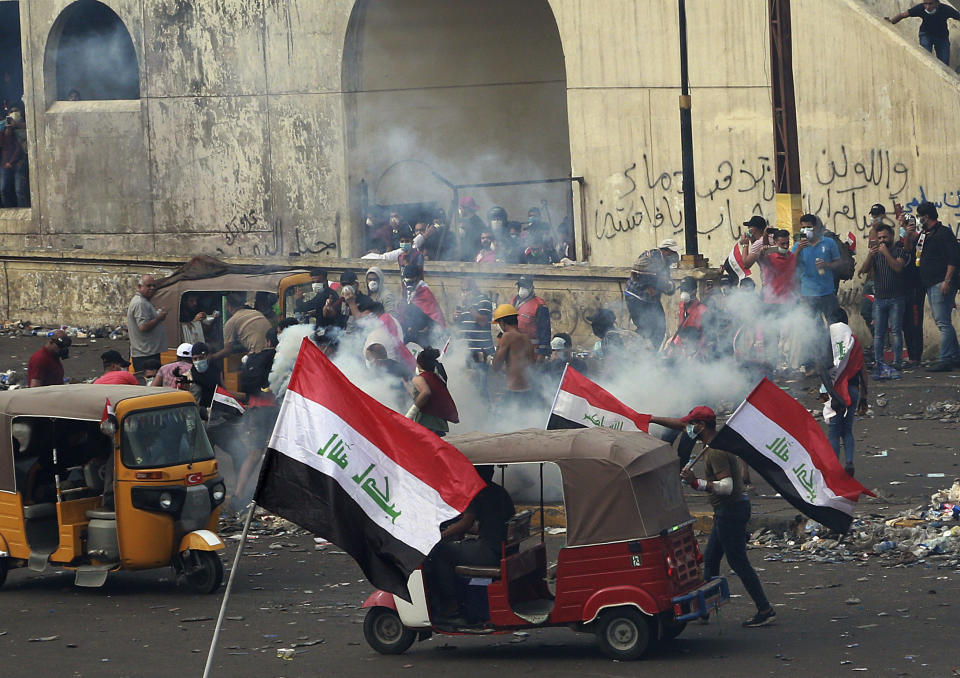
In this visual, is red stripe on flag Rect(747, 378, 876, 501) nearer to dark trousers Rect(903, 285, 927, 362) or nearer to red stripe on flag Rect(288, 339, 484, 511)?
red stripe on flag Rect(288, 339, 484, 511)

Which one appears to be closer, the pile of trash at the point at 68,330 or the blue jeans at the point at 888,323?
the blue jeans at the point at 888,323

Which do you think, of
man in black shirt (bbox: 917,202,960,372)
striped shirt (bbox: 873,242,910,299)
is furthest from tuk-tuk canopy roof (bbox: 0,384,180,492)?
man in black shirt (bbox: 917,202,960,372)

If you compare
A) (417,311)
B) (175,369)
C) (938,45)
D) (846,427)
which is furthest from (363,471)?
(938,45)

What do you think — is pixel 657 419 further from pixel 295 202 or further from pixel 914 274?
pixel 295 202

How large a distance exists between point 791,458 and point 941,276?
8178 millimetres

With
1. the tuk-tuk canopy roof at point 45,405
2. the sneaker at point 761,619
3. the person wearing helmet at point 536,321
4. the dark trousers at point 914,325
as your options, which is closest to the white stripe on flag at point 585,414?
the sneaker at point 761,619

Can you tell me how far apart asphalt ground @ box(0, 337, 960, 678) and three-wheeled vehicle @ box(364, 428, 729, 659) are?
0.24 meters

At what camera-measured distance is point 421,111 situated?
28516 mm

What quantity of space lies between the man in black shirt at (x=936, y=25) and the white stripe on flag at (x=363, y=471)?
44.4ft

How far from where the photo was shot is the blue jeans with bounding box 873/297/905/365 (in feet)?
57.3

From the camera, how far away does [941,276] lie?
1738cm

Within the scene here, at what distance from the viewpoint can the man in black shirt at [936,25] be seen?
19.6 meters

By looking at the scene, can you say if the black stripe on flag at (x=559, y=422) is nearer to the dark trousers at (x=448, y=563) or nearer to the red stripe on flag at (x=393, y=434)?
the dark trousers at (x=448, y=563)

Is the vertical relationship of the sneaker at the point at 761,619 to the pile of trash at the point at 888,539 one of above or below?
below
